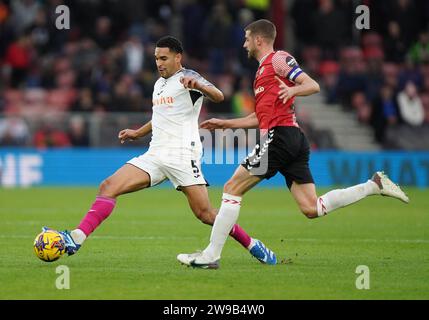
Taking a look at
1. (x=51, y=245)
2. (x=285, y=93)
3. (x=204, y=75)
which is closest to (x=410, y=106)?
(x=204, y=75)

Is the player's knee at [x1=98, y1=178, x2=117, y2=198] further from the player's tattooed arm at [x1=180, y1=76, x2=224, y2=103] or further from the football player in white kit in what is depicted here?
the player's tattooed arm at [x1=180, y1=76, x2=224, y2=103]

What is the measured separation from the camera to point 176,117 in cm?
1055

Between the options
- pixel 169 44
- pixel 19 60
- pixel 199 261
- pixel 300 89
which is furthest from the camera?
pixel 19 60

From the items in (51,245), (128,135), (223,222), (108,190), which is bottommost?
(51,245)

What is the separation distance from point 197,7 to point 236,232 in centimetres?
1643

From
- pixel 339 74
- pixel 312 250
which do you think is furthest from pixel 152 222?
pixel 339 74

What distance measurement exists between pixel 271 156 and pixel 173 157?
1054 mm

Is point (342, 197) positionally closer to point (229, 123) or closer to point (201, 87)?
point (229, 123)

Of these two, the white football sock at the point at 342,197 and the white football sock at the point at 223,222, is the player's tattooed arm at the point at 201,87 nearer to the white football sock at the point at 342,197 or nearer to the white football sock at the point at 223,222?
the white football sock at the point at 223,222

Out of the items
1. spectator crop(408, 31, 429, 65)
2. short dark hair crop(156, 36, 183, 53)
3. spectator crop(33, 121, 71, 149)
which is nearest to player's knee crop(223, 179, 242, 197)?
short dark hair crop(156, 36, 183, 53)

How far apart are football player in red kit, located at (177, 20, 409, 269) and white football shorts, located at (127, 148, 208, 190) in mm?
510

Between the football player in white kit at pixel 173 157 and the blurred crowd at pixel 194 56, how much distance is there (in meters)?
12.7

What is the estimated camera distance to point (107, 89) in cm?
2438

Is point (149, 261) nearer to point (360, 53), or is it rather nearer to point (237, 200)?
point (237, 200)
